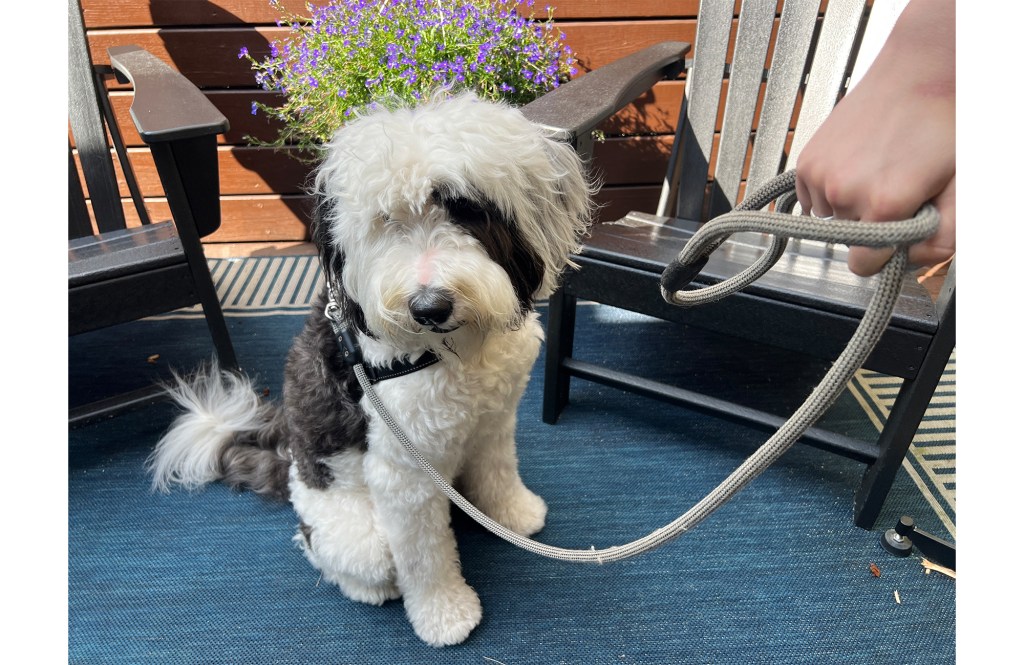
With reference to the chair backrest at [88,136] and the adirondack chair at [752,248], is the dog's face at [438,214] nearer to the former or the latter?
the adirondack chair at [752,248]

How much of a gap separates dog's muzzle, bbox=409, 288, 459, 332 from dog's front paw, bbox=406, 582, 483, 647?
0.74 m

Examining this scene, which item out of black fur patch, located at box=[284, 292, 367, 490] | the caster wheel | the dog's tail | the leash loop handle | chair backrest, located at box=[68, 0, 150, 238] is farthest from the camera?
chair backrest, located at box=[68, 0, 150, 238]

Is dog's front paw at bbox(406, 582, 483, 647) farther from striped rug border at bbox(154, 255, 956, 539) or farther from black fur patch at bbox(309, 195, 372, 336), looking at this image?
striped rug border at bbox(154, 255, 956, 539)

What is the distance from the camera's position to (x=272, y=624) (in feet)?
4.45

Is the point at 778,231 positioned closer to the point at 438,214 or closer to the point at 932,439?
the point at 438,214

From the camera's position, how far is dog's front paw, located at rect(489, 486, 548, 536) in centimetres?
151

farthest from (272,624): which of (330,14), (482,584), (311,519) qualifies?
(330,14)

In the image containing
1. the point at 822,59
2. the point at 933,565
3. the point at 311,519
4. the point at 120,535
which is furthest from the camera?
the point at 822,59

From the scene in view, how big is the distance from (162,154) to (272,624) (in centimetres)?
124

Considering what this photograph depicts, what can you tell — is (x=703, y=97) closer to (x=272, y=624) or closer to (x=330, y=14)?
(x=330, y=14)

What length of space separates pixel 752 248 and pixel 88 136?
2188 millimetres

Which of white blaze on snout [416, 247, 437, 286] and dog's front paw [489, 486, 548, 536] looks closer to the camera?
white blaze on snout [416, 247, 437, 286]


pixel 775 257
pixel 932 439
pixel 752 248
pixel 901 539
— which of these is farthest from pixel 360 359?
pixel 932 439

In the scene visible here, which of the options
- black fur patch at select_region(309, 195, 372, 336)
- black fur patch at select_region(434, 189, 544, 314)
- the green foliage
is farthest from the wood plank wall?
black fur patch at select_region(434, 189, 544, 314)
